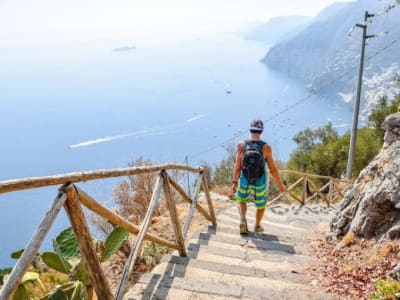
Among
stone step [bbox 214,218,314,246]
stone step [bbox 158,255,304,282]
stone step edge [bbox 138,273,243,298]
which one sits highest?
stone step edge [bbox 138,273,243,298]

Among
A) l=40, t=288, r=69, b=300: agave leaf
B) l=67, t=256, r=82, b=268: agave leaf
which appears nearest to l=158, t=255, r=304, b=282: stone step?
l=67, t=256, r=82, b=268: agave leaf

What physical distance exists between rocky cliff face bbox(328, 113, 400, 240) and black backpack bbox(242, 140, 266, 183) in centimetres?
144

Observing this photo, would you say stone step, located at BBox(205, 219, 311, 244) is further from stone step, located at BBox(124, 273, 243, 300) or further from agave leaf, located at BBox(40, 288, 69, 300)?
agave leaf, located at BBox(40, 288, 69, 300)

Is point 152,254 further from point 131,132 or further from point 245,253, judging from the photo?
point 131,132

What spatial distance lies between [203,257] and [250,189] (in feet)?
4.84

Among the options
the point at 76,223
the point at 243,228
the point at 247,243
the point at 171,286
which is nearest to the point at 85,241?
the point at 76,223

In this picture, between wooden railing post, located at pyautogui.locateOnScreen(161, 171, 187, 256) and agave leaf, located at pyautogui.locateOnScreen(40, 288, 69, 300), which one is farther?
wooden railing post, located at pyautogui.locateOnScreen(161, 171, 187, 256)

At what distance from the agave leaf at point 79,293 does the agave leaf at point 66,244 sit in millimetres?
365

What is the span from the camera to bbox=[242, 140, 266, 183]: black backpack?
17.5 ft

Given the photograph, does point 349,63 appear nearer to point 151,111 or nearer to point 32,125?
point 151,111

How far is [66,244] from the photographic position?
307 centimetres

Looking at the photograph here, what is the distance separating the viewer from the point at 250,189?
18.5 feet

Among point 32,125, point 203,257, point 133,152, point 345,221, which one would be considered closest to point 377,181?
point 345,221

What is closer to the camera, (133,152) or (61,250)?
(61,250)
